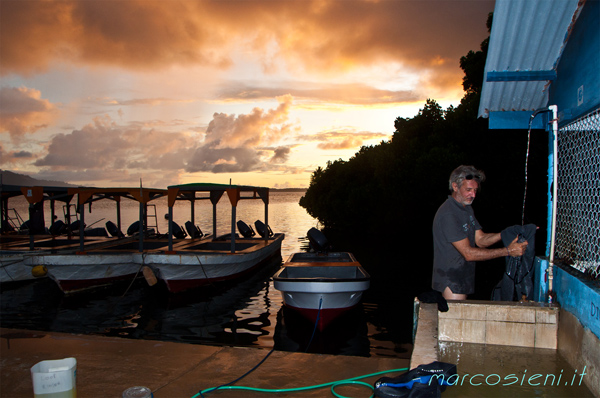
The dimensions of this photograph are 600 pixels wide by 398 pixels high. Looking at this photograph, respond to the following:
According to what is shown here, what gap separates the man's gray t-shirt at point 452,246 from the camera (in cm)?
484

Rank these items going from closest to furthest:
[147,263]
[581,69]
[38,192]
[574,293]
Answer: [574,293]
[581,69]
[147,263]
[38,192]

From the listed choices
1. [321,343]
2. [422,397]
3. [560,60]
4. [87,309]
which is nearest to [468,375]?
[422,397]

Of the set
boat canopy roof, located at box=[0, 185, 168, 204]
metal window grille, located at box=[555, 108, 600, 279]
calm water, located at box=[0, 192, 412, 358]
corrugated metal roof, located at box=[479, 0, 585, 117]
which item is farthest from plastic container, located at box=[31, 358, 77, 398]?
boat canopy roof, located at box=[0, 185, 168, 204]

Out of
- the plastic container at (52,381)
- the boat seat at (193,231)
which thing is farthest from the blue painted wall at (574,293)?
the boat seat at (193,231)

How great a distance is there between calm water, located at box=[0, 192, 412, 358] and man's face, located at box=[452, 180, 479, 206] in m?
5.50

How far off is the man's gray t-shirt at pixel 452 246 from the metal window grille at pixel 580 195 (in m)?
1.10

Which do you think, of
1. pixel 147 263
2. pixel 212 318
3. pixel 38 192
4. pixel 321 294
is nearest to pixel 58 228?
pixel 38 192

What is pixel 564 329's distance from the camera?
15.1ft

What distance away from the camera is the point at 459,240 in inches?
188

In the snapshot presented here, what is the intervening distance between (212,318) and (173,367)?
22.5ft

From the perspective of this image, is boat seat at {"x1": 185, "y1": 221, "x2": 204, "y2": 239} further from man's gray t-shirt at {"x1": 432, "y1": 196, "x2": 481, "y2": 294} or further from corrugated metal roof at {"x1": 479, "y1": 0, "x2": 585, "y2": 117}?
man's gray t-shirt at {"x1": 432, "y1": 196, "x2": 481, "y2": 294}

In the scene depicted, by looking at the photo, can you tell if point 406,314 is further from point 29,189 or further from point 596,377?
point 29,189

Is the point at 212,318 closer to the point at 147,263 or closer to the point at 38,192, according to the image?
the point at 147,263

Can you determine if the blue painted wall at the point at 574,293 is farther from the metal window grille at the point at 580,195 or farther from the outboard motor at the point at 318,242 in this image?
the outboard motor at the point at 318,242
